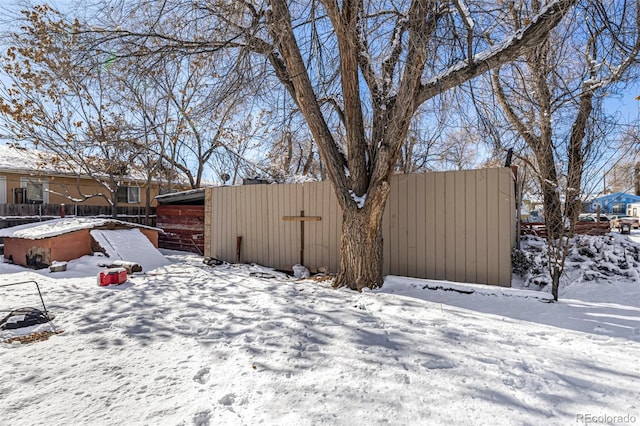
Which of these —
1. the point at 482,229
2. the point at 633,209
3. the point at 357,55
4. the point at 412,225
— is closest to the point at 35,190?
the point at 357,55

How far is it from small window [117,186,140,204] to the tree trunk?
1197 centimetres

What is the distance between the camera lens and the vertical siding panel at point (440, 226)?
4.63 metres

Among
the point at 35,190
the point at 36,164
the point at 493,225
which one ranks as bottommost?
the point at 493,225

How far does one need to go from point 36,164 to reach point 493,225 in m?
13.3

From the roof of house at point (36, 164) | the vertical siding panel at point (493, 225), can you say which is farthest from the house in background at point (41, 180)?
the vertical siding panel at point (493, 225)

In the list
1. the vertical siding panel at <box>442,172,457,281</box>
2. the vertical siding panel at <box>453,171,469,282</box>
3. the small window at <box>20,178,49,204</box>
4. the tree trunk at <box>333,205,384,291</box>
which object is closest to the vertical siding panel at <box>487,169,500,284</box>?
the vertical siding panel at <box>453,171,469,282</box>

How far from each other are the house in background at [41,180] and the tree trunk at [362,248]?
385 inches

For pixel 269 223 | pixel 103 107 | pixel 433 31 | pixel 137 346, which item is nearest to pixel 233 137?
pixel 103 107

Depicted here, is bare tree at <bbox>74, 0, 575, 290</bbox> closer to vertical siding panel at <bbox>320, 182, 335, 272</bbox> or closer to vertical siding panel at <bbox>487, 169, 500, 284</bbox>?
vertical siding panel at <bbox>320, 182, 335, 272</bbox>

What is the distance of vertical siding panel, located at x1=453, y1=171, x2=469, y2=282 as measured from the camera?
14.7 ft

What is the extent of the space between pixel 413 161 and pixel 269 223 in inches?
532

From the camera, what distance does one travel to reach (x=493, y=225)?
4.28m

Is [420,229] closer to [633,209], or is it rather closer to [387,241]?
[387,241]

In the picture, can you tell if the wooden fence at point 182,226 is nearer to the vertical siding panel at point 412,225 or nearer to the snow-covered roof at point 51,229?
the snow-covered roof at point 51,229
